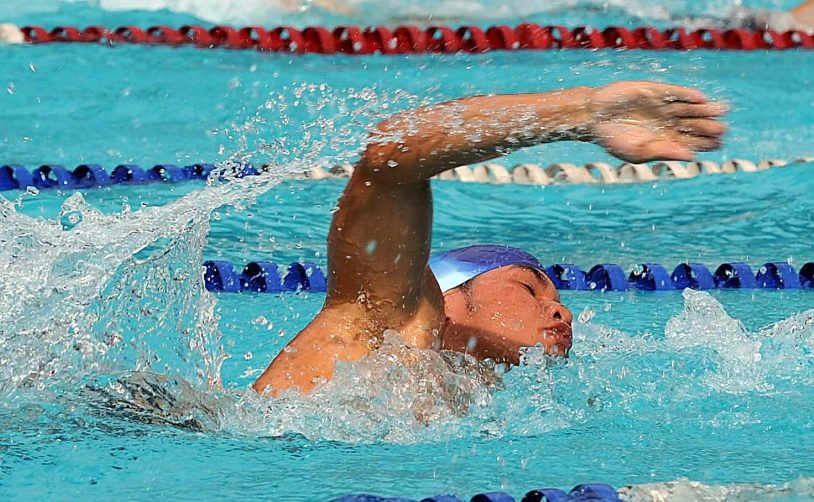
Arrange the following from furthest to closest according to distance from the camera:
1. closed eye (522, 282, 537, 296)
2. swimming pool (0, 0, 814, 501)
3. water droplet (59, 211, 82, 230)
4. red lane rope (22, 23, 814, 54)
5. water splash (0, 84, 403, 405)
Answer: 1. red lane rope (22, 23, 814, 54)
2. water droplet (59, 211, 82, 230)
3. closed eye (522, 282, 537, 296)
4. water splash (0, 84, 403, 405)
5. swimming pool (0, 0, 814, 501)

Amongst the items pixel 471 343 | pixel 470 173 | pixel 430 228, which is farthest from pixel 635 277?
pixel 430 228

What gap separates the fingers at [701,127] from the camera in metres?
1.52

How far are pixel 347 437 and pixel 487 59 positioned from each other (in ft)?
13.3

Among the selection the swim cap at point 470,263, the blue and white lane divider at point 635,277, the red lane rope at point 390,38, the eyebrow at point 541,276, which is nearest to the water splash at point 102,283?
the swim cap at point 470,263

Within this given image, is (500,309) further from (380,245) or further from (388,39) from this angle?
(388,39)

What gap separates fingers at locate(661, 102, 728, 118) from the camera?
153 centimetres

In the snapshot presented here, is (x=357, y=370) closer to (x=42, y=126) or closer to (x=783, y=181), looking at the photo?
(x=783, y=181)

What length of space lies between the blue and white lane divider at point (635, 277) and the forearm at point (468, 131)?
5.05 ft

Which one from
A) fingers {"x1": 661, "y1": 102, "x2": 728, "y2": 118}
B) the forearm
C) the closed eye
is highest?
fingers {"x1": 661, "y1": 102, "x2": 728, "y2": 118}

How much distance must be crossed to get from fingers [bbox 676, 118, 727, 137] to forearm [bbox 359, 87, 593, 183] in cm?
14

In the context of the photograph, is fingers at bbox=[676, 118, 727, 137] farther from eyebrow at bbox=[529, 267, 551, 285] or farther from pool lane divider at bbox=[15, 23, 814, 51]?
pool lane divider at bbox=[15, 23, 814, 51]

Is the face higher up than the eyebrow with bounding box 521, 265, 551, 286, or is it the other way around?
the eyebrow with bounding box 521, 265, 551, 286

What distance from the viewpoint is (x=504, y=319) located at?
6.98 feet

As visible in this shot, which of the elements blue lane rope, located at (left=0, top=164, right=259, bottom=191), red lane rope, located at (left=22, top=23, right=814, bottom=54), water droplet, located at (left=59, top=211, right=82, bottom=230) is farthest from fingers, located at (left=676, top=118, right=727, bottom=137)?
red lane rope, located at (left=22, top=23, right=814, bottom=54)
